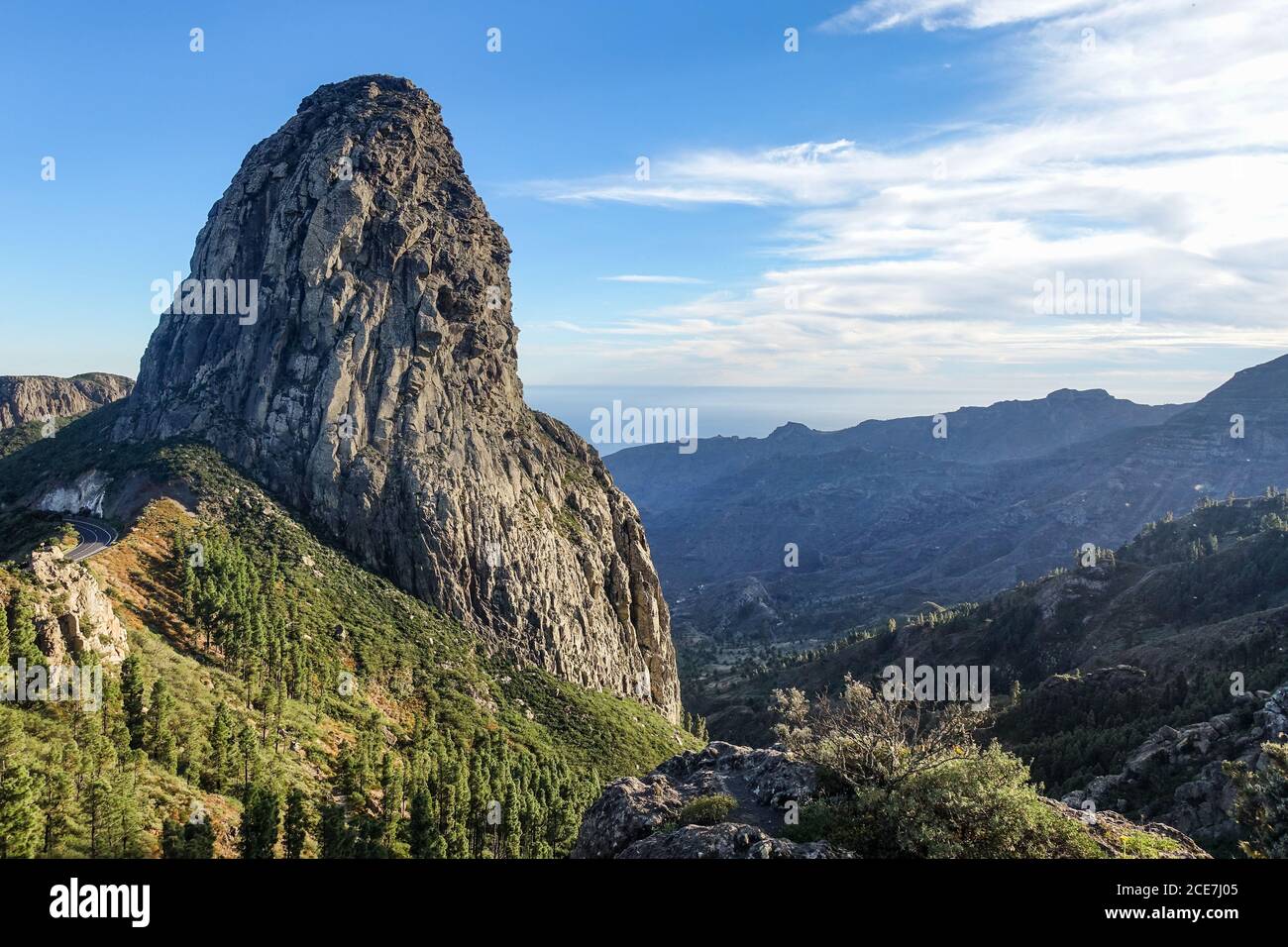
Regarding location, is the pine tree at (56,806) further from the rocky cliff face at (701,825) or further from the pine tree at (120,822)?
the rocky cliff face at (701,825)

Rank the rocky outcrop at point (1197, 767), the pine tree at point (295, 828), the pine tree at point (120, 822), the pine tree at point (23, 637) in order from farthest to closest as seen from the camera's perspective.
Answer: the rocky outcrop at point (1197, 767)
the pine tree at point (295, 828)
the pine tree at point (23, 637)
the pine tree at point (120, 822)

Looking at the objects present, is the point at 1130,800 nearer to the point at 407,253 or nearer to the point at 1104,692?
the point at 1104,692

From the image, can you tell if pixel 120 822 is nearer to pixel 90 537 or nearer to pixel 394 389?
pixel 90 537

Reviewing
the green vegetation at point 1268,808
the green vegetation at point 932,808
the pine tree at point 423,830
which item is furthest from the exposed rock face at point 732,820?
the pine tree at point 423,830

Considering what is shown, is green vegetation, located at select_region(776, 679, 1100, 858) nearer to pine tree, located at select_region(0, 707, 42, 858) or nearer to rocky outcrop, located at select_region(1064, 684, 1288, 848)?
pine tree, located at select_region(0, 707, 42, 858)

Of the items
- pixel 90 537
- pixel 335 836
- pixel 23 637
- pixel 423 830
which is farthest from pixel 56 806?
pixel 90 537

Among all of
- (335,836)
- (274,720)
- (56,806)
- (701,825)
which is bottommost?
(335,836)
